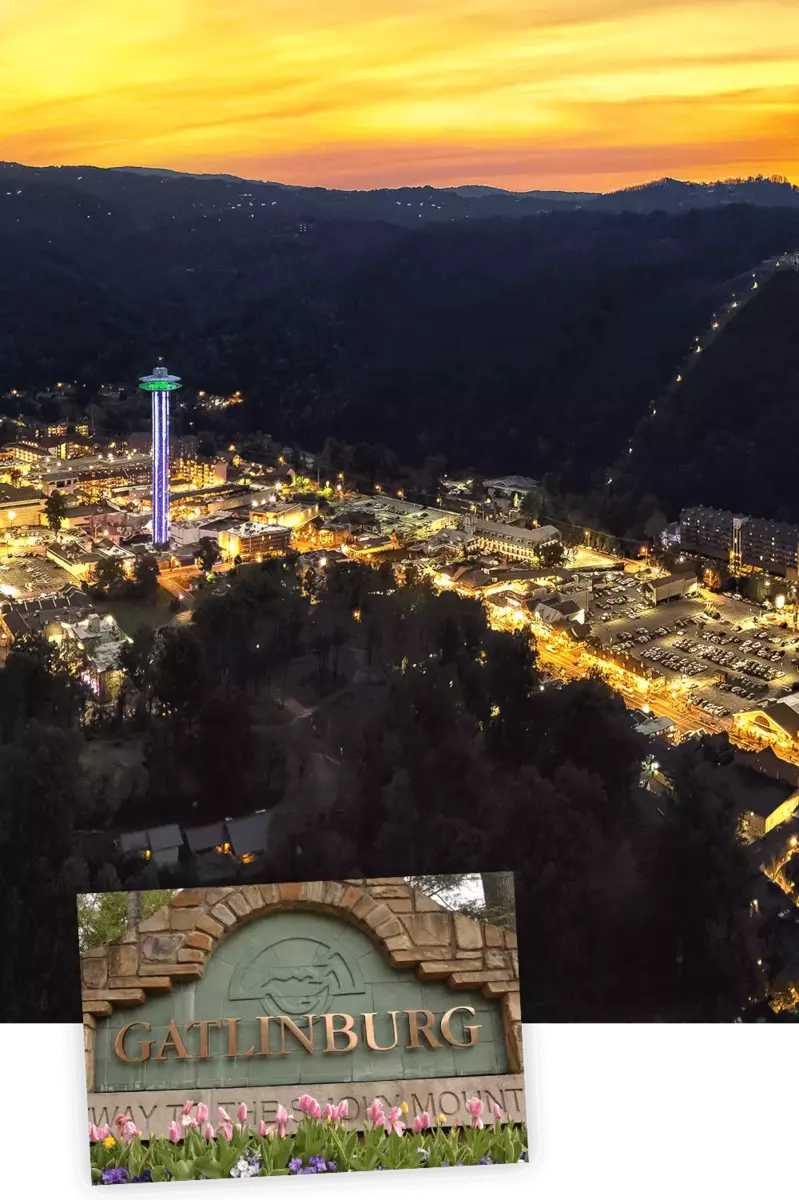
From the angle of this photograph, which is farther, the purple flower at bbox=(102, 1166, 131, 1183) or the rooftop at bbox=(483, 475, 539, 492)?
the rooftop at bbox=(483, 475, 539, 492)

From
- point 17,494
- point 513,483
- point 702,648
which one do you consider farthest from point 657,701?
point 513,483

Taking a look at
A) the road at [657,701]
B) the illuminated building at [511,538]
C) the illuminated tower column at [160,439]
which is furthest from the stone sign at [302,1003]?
the illuminated tower column at [160,439]

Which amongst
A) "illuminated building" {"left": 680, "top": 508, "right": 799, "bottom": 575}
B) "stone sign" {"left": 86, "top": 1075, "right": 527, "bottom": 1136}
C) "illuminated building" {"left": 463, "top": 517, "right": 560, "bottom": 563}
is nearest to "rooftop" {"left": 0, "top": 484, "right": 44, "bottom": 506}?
"illuminated building" {"left": 463, "top": 517, "right": 560, "bottom": 563}

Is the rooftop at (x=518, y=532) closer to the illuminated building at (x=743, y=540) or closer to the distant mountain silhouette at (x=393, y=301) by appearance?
the illuminated building at (x=743, y=540)

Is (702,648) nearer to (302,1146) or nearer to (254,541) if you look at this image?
(254,541)

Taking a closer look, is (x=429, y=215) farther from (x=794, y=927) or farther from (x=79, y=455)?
(x=794, y=927)

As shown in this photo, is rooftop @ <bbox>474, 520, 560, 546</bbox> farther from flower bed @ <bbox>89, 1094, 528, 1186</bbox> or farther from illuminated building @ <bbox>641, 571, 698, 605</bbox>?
flower bed @ <bbox>89, 1094, 528, 1186</bbox>

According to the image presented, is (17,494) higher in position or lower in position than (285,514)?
higher

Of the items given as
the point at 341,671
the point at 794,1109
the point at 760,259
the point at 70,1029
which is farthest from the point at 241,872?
the point at 760,259
